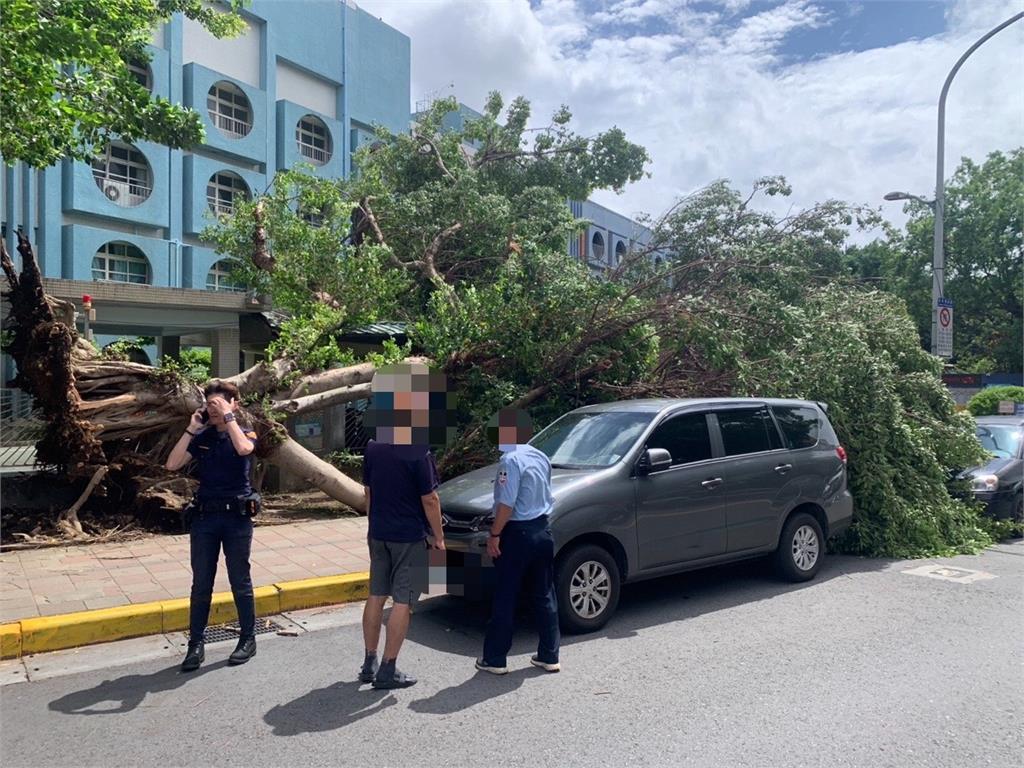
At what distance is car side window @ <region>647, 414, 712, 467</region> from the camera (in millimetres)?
6781

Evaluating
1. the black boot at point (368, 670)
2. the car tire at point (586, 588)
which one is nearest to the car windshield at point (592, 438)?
the car tire at point (586, 588)

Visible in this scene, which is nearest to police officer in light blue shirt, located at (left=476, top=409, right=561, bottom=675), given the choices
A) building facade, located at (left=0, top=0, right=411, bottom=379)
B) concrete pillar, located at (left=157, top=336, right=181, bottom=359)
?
concrete pillar, located at (left=157, top=336, right=181, bottom=359)

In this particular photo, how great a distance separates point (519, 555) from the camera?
512 centimetres

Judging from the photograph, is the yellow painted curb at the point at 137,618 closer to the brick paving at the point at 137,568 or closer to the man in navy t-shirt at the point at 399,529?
the brick paving at the point at 137,568

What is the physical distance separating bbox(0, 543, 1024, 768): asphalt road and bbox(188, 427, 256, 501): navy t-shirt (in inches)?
44.2

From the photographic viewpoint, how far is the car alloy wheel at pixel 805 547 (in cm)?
754

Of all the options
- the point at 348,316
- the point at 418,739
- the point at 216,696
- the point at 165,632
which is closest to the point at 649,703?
the point at 418,739

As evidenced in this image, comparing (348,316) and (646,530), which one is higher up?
(348,316)

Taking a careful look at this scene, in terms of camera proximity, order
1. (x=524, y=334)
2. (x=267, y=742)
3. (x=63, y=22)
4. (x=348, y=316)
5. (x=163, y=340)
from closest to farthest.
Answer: (x=267, y=742) < (x=63, y=22) < (x=524, y=334) < (x=348, y=316) < (x=163, y=340)

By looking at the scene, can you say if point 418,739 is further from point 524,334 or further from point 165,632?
point 524,334

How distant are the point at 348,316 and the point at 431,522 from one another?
7.99 metres

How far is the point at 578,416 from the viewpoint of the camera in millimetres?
7480

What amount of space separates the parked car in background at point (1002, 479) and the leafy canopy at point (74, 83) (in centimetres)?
1051

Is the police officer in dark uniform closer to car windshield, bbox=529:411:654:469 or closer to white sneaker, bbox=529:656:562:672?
white sneaker, bbox=529:656:562:672
